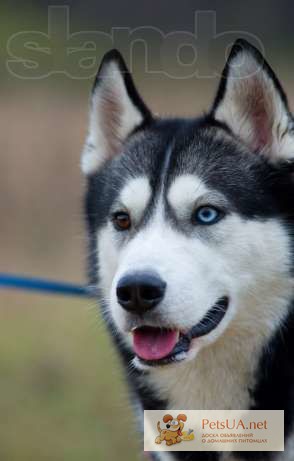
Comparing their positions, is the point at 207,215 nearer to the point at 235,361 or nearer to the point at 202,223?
the point at 202,223

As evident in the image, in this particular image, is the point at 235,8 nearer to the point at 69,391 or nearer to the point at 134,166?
the point at 69,391

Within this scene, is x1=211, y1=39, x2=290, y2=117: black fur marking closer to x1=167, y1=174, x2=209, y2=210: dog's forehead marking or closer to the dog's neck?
x1=167, y1=174, x2=209, y2=210: dog's forehead marking

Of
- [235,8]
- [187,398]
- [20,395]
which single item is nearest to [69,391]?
[20,395]

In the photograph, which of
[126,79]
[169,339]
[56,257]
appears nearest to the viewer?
[169,339]

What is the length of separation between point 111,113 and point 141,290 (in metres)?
1.15

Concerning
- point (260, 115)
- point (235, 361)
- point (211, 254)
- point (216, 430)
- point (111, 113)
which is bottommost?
point (216, 430)

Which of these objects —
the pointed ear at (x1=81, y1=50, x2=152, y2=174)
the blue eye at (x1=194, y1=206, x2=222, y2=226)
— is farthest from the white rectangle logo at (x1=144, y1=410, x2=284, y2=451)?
the pointed ear at (x1=81, y1=50, x2=152, y2=174)

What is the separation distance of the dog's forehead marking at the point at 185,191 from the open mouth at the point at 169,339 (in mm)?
387

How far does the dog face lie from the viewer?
129 inches

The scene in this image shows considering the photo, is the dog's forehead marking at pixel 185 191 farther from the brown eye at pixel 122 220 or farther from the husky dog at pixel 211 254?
the brown eye at pixel 122 220

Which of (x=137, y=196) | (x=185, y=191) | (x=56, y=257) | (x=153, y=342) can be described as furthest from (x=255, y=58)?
(x=56, y=257)

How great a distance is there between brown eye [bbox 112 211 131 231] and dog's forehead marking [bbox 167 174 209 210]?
215 mm

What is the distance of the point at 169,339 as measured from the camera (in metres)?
3.34

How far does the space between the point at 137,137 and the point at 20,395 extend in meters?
3.27
